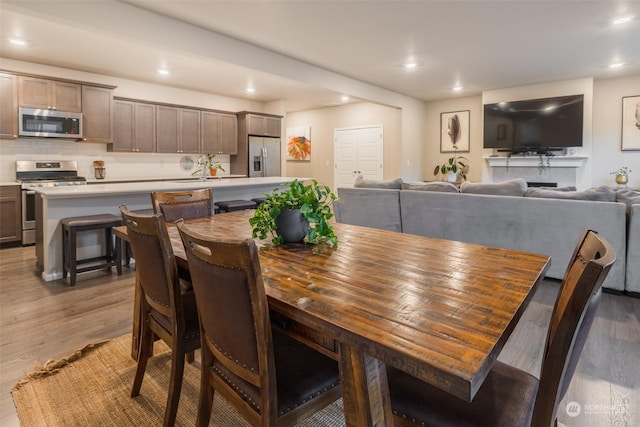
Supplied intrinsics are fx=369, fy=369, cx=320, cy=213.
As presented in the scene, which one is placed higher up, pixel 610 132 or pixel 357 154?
pixel 610 132

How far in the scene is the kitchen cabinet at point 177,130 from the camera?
21.5 feet

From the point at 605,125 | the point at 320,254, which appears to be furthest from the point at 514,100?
the point at 320,254

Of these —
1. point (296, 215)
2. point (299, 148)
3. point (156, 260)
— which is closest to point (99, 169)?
point (299, 148)

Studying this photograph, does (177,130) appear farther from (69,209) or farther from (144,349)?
(144,349)

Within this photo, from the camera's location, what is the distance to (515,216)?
3486 mm

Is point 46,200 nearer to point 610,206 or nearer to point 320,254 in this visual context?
point 320,254

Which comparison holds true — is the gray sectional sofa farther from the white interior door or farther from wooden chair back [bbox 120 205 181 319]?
the white interior door

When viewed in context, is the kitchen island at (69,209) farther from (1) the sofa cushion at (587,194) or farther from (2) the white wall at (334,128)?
(2) the white wall at (334,128)

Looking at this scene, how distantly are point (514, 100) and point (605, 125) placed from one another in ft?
4.99

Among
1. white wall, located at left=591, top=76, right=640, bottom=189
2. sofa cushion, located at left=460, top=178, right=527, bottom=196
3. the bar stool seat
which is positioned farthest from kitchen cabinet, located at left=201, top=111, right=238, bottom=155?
white wall, located at left=591, top=76, right=640, bottom=189

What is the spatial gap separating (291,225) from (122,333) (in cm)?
164

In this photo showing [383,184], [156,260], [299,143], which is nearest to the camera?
[156,260]

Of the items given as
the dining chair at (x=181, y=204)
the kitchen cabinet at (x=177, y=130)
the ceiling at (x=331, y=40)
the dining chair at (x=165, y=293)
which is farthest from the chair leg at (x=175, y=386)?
the kitchen cabinet at (x=177, y=130)

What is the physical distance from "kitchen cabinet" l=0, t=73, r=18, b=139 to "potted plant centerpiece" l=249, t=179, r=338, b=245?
200 inches
